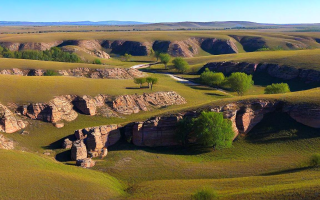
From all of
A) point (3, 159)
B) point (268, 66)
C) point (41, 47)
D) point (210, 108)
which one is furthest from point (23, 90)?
point (41, 47)

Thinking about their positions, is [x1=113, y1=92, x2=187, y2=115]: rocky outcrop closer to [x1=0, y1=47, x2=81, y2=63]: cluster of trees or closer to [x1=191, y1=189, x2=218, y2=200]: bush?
[x1=191, y1=189, x2=218, y2=200]: bush

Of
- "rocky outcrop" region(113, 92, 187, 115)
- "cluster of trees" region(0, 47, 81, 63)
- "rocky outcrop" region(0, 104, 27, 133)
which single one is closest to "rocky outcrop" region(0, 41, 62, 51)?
"cluster of trees" region(0, 47, 81, 63)

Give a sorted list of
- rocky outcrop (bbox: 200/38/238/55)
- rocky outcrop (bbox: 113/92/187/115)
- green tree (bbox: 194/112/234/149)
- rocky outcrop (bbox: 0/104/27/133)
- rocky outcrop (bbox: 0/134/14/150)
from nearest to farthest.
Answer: rocky outcrop (bbox: 0/134/14/150)
green tree (bbox: 194/112/234/149)
rocky outcrop (bbox: 0/104/27/133)
rocky outcrop (bbox: 113/92/187/115)
rocky outcrop (bbox: 200/38/238/55)

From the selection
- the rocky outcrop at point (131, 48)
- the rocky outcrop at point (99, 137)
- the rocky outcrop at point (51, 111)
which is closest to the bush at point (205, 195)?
the rocky outcrop at point (99, 137)

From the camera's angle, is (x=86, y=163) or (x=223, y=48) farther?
(x=223, y=48)

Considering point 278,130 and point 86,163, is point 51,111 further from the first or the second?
point 278,130

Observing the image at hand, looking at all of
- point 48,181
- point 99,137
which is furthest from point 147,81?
point 48,181

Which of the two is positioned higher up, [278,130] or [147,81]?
[147,81]
